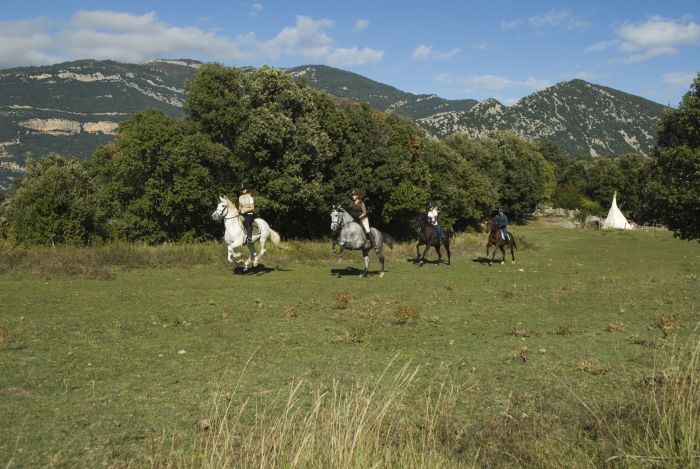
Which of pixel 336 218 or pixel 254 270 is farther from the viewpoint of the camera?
pixel 254 270

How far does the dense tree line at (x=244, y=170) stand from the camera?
32688 mm

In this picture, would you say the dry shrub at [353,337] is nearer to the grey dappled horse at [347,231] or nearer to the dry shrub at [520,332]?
the dry shrub at [520,332]

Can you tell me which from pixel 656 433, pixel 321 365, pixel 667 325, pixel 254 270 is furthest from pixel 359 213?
pixel 656 433

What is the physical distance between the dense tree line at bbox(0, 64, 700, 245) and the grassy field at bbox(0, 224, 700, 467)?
1139 cm

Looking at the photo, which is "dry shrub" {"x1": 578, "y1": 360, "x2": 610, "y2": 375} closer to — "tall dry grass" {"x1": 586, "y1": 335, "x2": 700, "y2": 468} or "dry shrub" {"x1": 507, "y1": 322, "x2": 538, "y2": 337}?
"tall dry grass" {"x1": 586, "y1": 335, "x2": 700, "y2": 468}

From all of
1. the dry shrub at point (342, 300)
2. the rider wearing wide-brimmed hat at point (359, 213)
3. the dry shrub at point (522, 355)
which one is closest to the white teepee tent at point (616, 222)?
the rider wearing wide-brimmed hat at point (359, 213)

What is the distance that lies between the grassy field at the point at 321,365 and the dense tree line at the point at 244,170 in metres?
11.4

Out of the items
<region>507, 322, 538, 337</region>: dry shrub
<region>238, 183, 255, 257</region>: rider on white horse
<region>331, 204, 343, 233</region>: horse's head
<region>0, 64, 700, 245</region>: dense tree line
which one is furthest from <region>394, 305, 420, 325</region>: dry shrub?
<region>0, 64, 700, 245</region>: dense tree line

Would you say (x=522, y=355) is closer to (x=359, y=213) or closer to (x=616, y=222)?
(x=359, y=213)

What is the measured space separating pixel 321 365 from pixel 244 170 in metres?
35.9

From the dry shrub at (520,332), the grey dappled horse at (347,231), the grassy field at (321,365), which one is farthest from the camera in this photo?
the grey dappled horse at (347,231)

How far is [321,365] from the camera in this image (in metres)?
9.55

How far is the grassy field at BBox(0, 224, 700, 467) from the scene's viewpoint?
18.9 ft

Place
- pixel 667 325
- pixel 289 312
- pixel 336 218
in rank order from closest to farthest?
pixel 667 325 → pixel 289 312 → pixel 336 218
